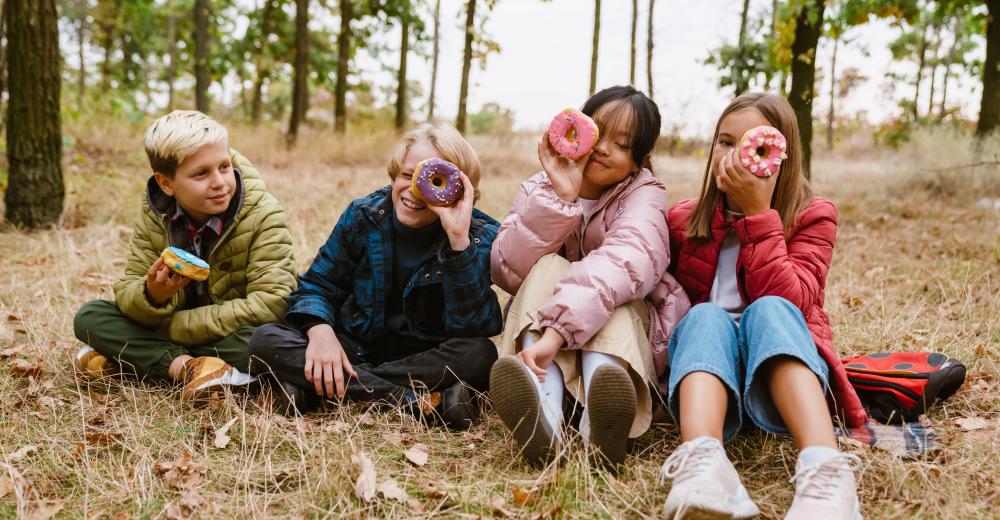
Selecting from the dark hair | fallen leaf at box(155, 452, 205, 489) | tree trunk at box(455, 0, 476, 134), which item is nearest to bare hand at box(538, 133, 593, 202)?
the dark hair

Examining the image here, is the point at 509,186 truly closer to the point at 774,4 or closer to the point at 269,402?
the point at 269,402

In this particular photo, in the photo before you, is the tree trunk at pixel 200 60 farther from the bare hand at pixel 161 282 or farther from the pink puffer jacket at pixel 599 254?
the pink puffer jacket at pixel 599 254

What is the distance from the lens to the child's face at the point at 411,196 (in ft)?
9.18

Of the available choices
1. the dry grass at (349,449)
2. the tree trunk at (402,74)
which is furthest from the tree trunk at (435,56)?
the dry grass at (349,449)

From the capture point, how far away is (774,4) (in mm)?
13047

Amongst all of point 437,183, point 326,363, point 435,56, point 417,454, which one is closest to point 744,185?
point 437,183

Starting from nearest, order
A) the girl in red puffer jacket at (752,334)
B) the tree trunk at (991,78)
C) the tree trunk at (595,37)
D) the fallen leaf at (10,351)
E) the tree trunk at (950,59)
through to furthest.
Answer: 1. the girl in red puffer jacket at (752,334)
2. the fallen leaf at (10,351)
3. the tree trunk at (991,78)
4. the tree trunk at (595,37)
5. the tree trunk at (950,59)

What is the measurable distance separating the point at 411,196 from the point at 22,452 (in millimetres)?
1588

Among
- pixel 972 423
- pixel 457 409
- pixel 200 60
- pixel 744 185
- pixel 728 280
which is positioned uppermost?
pixel 200 60

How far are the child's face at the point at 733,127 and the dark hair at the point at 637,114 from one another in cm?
25

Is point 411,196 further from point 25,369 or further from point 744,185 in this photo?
point 25,369

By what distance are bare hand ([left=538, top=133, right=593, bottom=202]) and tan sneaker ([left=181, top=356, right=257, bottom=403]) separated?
1463 mm

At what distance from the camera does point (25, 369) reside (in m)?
3.00

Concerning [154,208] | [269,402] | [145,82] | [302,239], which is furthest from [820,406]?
[145,82]
